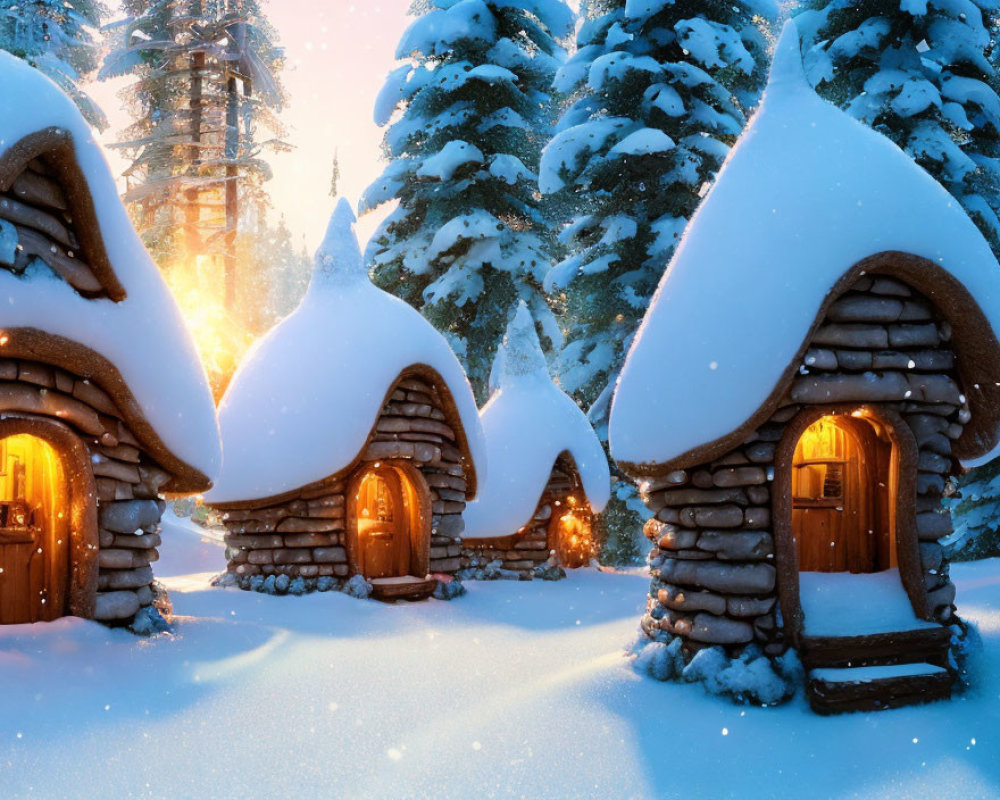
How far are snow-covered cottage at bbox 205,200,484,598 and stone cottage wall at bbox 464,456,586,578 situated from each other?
233 cm

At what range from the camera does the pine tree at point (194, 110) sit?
20.2m

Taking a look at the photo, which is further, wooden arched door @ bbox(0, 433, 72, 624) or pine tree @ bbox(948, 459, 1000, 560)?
pine tree @ bbox(948, 459, 1000, 560)

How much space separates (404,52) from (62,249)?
12806 mm

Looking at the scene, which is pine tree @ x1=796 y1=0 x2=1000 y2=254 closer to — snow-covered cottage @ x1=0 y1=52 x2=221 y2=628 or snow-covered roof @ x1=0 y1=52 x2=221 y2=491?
snow-covered roof @ x1=0 y1=52 x2=221 y2=491

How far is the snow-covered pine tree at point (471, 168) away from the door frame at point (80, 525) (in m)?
10.8

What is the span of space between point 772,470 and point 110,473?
4.81 meters

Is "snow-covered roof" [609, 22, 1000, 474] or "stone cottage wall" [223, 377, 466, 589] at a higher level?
"snow-covered roof" [609, 22, 1000, 474]

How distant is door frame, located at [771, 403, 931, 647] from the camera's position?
5.72 meters

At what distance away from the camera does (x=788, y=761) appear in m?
4.64

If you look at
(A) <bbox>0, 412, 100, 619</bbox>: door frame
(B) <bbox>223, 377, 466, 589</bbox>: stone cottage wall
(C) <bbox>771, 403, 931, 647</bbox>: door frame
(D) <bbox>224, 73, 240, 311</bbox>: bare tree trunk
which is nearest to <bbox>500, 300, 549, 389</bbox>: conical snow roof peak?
(B) <bbox>223, 377, 466, 589</bbox>: stone cottage wall

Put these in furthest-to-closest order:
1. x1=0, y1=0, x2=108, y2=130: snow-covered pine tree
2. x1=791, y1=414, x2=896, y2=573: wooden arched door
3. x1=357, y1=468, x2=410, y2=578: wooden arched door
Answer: x1=0, y1=0, x2=108, y2=130: snow-covered pine tree → x1=357, y1=468, x2=410, y2=578: wooden arched door → x1=791, y1=414, x2=896, y2=573: wooden arched door

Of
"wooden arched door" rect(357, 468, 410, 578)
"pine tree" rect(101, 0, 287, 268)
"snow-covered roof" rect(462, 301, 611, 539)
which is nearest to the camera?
"wooden arched door" rect(357, 468, 410, 578)

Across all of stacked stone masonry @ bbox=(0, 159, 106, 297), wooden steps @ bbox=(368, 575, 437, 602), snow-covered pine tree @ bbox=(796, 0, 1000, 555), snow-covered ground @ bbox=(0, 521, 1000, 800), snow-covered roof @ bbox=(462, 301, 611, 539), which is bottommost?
snow-covered ground @ bbox=(0, 521, 1000, 800)

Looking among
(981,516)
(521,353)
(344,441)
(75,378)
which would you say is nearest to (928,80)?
(981,516)
